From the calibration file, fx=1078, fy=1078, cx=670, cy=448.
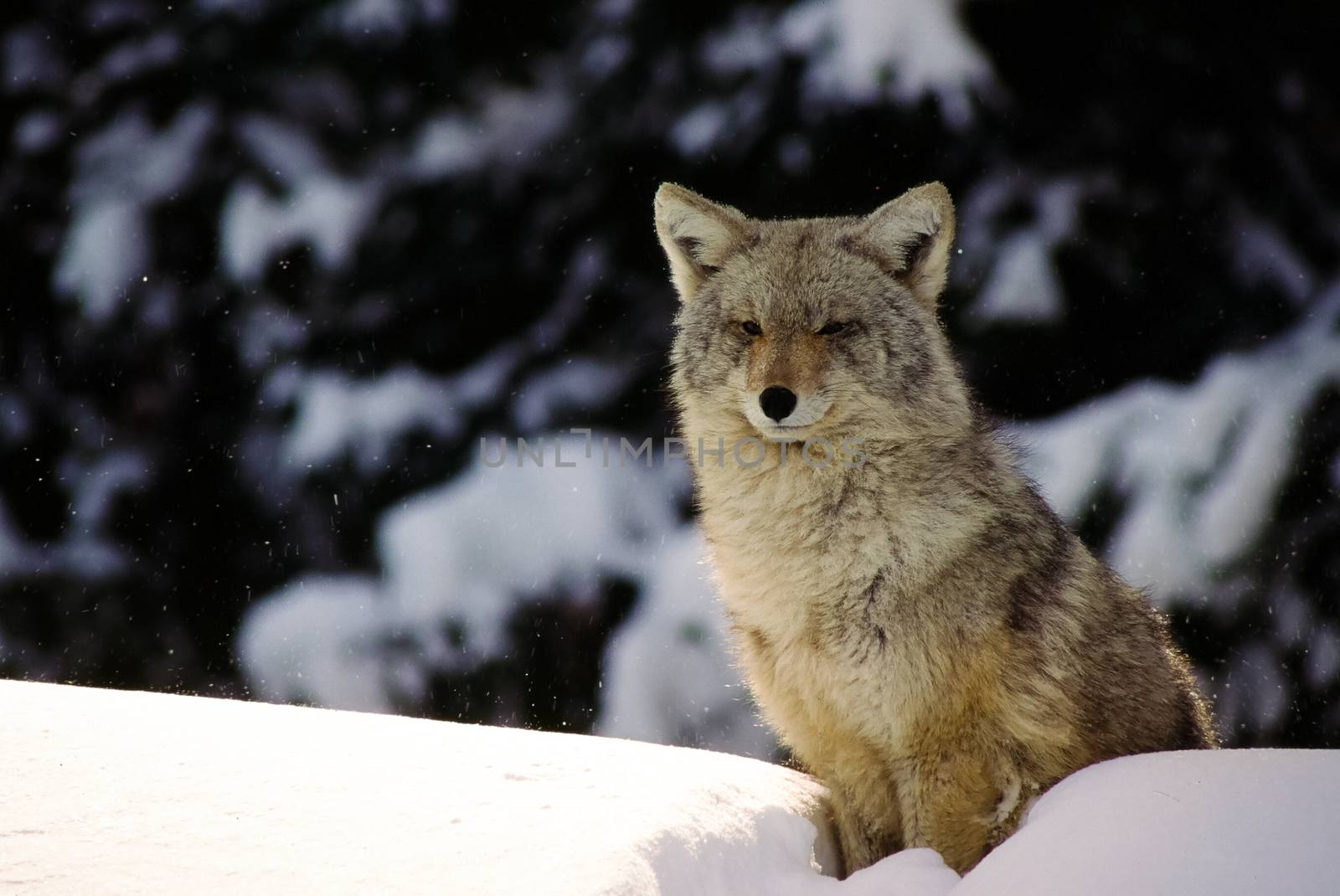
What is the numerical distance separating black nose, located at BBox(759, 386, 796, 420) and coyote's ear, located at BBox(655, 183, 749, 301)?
0.80m

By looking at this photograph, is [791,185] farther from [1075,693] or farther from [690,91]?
[1075,693]

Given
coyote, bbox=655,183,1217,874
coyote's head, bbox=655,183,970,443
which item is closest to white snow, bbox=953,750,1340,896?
coyote, bbox=655,183,1217,874

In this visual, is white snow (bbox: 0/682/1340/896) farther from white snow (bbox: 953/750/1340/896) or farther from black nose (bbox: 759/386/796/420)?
black nose (bbox: 759/386/796/420)

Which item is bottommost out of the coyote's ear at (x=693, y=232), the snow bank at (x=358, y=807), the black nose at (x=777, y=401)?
the snow bank at (x=358, y=807)

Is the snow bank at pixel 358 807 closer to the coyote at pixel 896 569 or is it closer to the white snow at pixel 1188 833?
the coyote at pixel 896 569

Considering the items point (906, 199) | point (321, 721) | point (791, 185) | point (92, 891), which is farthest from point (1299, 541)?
point (92, 891)

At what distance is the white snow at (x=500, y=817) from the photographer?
2.04 meters

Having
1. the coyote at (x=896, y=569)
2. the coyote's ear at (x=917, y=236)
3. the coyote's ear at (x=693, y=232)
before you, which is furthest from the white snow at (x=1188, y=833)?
the coyote's ear at (x=693, y=232)

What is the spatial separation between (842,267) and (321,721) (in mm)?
2116

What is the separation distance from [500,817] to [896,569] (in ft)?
4.33

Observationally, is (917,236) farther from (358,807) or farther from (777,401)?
(358,807)

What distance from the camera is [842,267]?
3523mm

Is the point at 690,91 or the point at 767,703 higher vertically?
the point at 690,91

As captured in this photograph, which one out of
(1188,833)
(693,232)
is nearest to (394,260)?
(693,232)
